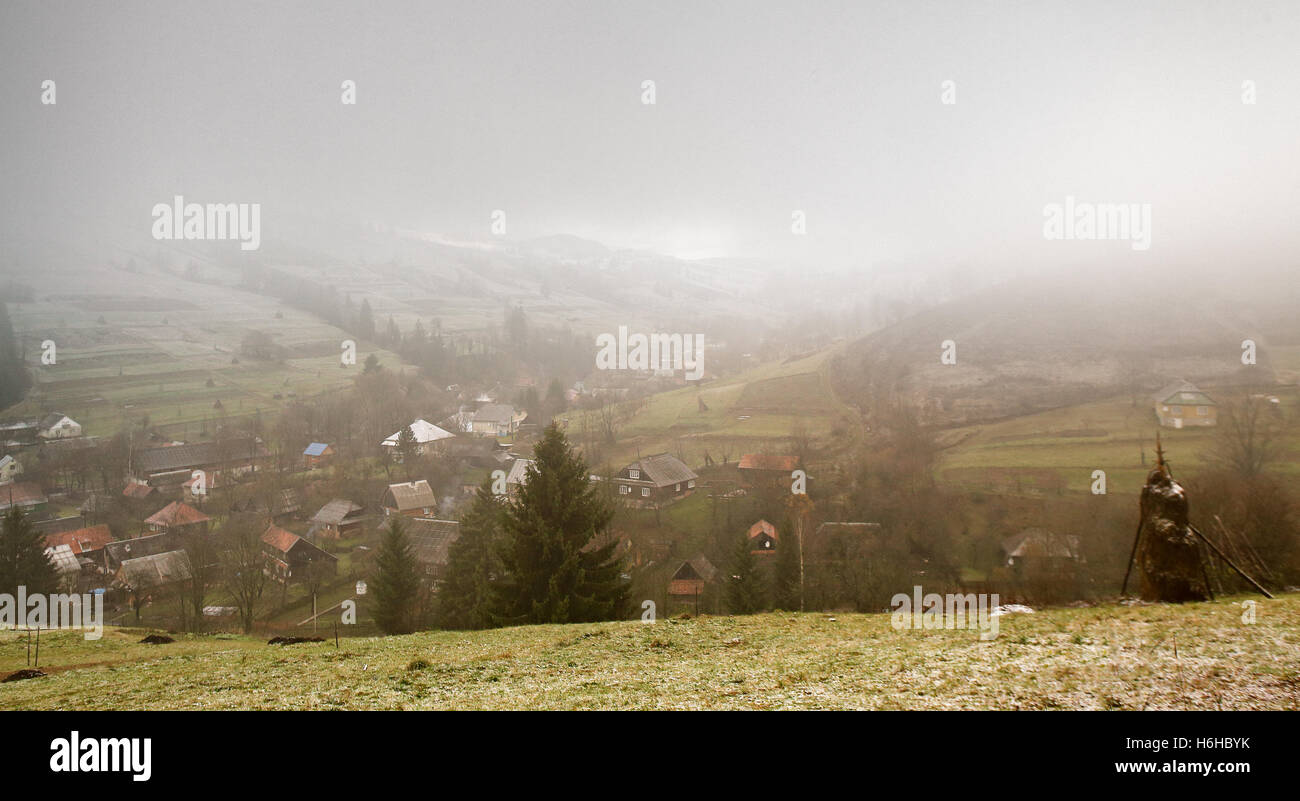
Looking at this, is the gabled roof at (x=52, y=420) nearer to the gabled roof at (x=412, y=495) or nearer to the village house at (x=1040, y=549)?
the gabled roof at (x=412, y=495)

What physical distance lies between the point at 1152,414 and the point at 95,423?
153 metres

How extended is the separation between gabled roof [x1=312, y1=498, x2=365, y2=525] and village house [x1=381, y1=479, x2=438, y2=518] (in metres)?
3.67

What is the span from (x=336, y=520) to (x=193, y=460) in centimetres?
3496

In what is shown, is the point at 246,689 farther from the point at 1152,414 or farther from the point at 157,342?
the point at 157,342

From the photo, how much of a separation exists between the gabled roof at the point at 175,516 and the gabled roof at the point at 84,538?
13.1 feet

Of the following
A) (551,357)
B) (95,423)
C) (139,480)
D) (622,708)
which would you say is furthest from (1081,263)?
(95,423)

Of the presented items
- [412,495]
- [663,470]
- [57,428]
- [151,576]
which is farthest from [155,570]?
[57,428]

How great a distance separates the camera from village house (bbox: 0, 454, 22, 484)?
7719 cm

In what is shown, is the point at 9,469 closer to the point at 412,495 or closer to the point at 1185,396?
the point at 412,495

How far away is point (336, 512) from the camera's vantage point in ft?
224

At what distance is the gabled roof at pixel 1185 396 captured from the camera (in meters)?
61.6

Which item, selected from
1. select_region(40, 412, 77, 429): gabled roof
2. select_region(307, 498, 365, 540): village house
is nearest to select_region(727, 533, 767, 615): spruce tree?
select_region(307, 498, 365, 540): village house

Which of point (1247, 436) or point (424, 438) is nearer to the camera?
point (1247, 436)

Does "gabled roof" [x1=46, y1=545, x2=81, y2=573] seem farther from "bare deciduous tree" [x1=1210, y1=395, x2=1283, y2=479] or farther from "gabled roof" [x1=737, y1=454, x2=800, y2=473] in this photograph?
"bare deciduous tree" [x1=1210, y1=395, x2=1283, y2=479]
